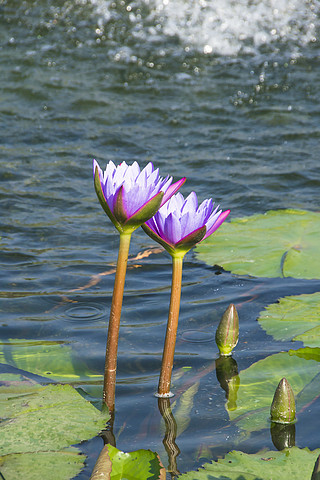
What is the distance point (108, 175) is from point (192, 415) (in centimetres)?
77

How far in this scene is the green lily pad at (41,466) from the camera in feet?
4.55

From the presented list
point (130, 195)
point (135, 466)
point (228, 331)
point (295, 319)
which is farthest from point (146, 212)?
point (295, 319)

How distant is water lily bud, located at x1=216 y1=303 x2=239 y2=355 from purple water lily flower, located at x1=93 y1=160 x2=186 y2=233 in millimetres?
620

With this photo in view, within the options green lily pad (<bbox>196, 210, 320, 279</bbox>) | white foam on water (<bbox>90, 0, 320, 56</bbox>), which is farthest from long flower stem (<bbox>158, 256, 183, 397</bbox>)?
white foam on water (<bbox>90, 0, 320, 56</bbox>)

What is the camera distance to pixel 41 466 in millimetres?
1416

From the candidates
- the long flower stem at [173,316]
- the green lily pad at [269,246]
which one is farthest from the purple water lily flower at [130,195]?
the green lily pad at [269,246]

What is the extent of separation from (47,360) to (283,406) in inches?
31.7

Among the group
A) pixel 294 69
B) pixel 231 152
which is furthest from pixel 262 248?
pixel 294 69

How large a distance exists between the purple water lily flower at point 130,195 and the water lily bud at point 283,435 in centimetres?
70

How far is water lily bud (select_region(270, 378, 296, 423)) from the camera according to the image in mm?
1596

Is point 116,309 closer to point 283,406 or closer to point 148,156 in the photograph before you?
point 283,406

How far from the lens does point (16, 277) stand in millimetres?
2994

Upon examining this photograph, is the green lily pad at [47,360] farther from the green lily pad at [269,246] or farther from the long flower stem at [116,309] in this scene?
the green lily pad at [269,246]

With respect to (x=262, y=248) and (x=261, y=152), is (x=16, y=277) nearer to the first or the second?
(x=262, y=248)
